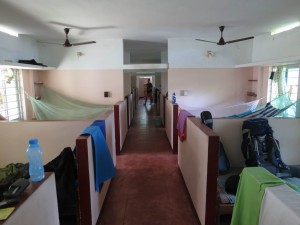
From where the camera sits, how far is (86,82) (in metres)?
5.27

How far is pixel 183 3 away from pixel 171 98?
284cm

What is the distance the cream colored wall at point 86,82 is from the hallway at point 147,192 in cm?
164

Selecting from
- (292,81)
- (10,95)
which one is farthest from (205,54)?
(10,95)

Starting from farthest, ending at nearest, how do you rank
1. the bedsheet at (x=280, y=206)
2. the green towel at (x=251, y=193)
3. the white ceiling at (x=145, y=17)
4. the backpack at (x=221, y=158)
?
the white ceiling at (x=145, y=17)
the backpack at (x=221, y=158)
the green towel at (x=251, y=193)
the bedsheet at (x=280, y=206)

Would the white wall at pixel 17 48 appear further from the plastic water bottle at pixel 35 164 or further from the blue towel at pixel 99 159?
the plastic water bottle at pixel 35 164

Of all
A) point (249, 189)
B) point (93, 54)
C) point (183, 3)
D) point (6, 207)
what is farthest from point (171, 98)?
point (6, 207)

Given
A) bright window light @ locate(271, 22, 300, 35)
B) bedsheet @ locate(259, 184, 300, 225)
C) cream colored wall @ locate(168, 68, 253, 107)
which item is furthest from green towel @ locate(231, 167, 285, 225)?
cream colored wall @ locate(168, 68, 253, 107)

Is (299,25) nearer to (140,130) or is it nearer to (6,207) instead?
(140,130)

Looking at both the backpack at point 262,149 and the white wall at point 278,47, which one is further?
the white wall at point 278,47

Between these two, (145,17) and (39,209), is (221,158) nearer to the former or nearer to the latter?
(39,209)

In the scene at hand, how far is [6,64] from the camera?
3490 mm

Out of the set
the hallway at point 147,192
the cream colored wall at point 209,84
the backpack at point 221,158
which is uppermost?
the cream colored wall at point 209,84

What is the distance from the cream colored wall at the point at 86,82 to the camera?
5227mm

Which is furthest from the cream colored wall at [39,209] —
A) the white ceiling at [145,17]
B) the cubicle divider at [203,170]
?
the white ceiling at [145,17]
